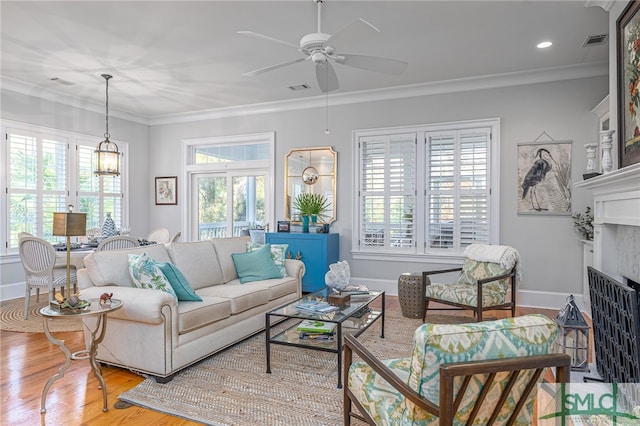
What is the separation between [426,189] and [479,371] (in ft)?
14.3

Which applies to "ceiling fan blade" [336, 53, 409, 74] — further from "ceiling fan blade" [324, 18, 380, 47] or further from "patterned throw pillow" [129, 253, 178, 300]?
"patterned throw pillow" [129, 253, 178, 300]

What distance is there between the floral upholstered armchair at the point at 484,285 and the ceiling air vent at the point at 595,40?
2.25 meters

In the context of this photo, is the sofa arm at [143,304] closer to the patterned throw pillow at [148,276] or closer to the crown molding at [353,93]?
the patterned throw pillow at [148,276]

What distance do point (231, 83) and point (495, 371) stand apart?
5.01 metres

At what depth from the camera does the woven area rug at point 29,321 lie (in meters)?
4.05

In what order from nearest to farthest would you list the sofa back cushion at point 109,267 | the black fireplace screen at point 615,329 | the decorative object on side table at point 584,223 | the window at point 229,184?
the black fireplace screen at point 615,329
the sofa back cushion at point 109,267
the decorative object on side table at point 584,223
the window at point 229,184

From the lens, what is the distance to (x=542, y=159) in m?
4.94

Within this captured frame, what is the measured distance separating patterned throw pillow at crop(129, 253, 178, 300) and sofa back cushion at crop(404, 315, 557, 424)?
222cm

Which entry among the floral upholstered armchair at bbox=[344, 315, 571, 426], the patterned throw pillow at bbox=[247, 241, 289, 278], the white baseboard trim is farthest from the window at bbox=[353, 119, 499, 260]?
the floral upholstered armchair at bbox=[344, 315, 571, 426]

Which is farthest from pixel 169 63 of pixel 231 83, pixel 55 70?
pixel 55 70

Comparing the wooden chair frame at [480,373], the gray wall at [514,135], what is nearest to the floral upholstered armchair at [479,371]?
the wooden chair frame at [480,373]

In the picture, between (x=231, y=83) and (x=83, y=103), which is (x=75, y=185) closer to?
A: (x=83, y=103)

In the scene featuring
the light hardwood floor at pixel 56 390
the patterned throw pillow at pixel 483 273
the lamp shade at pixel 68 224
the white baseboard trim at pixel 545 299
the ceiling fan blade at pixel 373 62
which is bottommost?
the light hardwood floor at pixel 56 390

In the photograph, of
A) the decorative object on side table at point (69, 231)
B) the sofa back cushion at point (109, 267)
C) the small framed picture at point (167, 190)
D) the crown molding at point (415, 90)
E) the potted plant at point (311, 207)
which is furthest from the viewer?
the small framed picture at point (167, 190)
